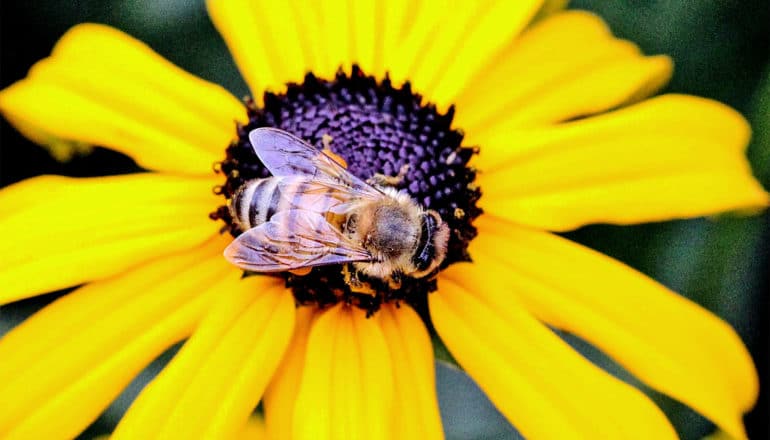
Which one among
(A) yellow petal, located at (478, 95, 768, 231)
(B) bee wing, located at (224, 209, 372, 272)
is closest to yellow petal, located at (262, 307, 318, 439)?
(B) bee wing, located at (224, 209, 372, 272)

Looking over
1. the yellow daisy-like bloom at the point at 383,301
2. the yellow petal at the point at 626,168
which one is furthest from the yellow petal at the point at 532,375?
the yellow petal at the point at 626,168

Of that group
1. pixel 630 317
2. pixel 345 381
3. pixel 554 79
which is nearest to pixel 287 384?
pixel 345 381

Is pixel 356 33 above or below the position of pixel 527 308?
above

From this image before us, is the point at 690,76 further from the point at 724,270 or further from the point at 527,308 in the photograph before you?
the point at 527,308

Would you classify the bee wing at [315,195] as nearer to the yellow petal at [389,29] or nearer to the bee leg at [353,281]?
the bee leg at [353,281]

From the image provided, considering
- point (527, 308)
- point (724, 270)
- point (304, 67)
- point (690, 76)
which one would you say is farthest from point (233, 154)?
point (690, 76)

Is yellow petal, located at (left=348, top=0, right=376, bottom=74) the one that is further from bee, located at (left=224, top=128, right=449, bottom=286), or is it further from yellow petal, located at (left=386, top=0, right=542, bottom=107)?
bee, located at (left=224, top=128, right=449, bottom=286)

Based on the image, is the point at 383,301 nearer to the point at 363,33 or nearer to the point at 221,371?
the point at 221,371
